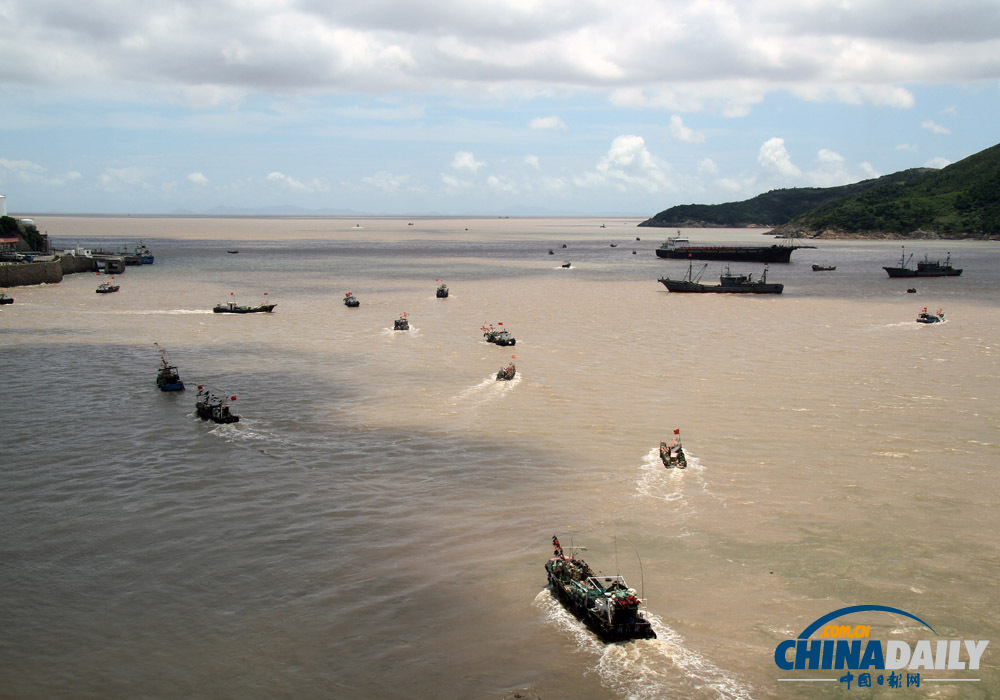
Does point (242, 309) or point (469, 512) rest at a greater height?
point (242, 309)

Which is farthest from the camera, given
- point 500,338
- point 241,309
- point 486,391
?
point 241,309

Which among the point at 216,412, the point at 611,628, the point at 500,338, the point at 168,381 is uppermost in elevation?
the point at 500,338

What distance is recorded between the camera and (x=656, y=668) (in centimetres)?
2414

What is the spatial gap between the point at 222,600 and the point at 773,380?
152 ft

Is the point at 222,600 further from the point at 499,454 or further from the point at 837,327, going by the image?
the point at 837,327

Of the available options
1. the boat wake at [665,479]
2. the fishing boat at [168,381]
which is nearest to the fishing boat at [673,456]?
the boat wake at [665,479]

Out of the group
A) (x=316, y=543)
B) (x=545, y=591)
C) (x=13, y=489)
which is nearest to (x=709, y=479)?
(x=545, y=591)

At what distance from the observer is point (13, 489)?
123 ft

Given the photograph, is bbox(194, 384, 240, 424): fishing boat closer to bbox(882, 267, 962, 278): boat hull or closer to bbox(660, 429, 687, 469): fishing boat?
bbox(660, 429, 687, 469): fishing boat

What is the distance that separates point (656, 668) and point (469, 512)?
12.9m

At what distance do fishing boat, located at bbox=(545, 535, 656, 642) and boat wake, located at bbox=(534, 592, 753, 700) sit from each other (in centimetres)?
33

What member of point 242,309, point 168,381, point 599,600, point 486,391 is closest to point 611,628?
point 599,600

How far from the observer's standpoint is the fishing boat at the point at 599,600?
995 inches

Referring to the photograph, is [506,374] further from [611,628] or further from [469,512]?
[611,628]
